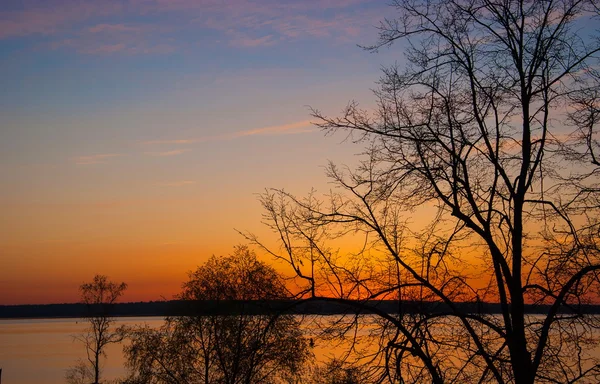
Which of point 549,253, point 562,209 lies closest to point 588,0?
point 562,209

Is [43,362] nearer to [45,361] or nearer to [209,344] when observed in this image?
[45,361]

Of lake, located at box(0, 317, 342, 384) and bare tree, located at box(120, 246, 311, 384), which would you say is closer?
bare tree, located at box(120, 246, 311, 384)

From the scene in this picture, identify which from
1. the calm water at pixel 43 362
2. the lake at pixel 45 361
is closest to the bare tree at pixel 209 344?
the lake at pixel 45 361

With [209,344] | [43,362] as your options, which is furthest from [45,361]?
[209,344]

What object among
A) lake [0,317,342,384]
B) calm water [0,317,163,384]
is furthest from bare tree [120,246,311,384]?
calm water [0,317,163,384]

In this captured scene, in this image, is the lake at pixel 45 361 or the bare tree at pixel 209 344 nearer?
the bare tree at pixel 209 344

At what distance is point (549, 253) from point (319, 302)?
3264mm

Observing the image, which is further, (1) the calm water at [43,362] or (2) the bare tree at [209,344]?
(1) the calm water at [43,362]

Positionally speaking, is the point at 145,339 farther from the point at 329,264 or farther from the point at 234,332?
the point at 329,264

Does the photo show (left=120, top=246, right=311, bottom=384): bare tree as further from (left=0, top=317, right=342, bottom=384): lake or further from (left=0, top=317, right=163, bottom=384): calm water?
(left=0, top=317, right=163, bottom=384): calm water

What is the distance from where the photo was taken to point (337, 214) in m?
10.5

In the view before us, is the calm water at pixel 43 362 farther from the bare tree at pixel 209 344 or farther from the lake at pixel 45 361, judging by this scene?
the bare tree at pixel 209 344

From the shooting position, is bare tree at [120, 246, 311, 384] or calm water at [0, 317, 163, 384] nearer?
bare tree at [120, 246, 311, 384]

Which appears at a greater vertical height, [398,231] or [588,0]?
[588,0]
